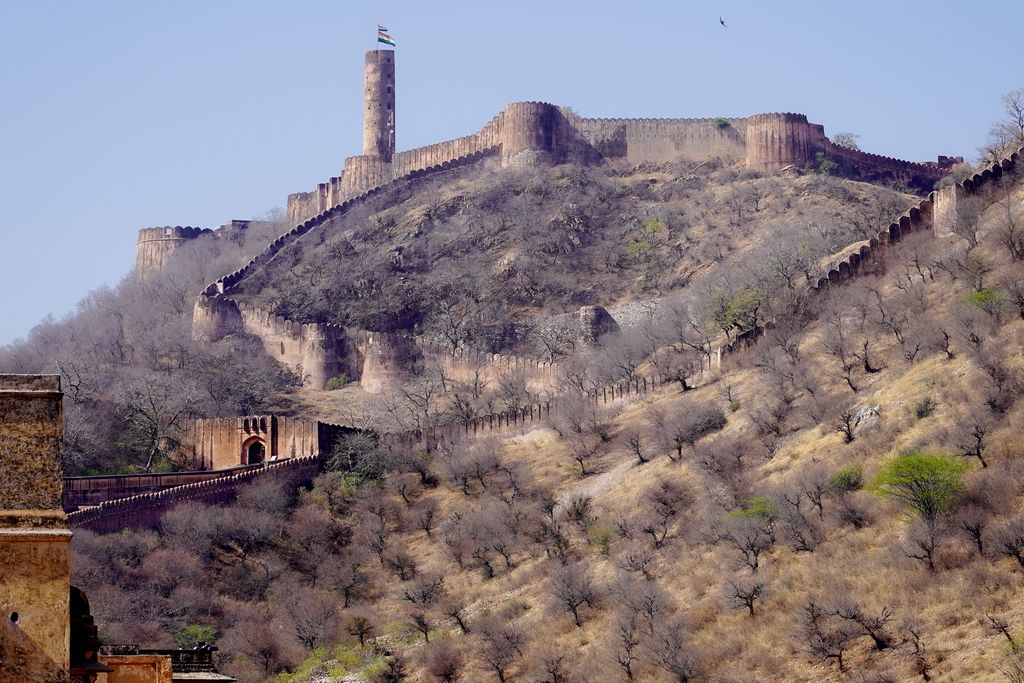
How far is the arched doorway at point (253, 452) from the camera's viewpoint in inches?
2564

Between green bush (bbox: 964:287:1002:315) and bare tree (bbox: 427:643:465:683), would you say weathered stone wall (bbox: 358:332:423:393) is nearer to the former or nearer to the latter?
green bush (bbox: 964:287:1002:315)

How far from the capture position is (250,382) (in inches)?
2891

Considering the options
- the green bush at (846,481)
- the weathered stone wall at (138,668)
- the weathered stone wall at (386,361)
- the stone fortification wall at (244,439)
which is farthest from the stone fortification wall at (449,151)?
the weathered stone wall at (138,668)

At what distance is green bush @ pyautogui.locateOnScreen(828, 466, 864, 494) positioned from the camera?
151 ft

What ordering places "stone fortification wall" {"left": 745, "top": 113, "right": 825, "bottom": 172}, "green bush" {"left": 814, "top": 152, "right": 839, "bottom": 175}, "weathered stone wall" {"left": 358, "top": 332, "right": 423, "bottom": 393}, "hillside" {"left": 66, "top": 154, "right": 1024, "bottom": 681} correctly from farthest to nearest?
1. "stone fortification wall" {"left": 745, "top": 113, "right": 825, "bottom": 172}
2. "green bush" {"left": 814, "top": 152, "right": 839, "bottom": 175}
3. "weathered stone wall" {"left": 358, "top": 332, "right": 423, "bottom": 393}
4. "hillside" {"left": 66, "top": 154, "right": 1024, "bottom": 681}

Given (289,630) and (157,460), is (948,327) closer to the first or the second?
(289,630)

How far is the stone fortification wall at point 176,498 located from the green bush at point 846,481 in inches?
782

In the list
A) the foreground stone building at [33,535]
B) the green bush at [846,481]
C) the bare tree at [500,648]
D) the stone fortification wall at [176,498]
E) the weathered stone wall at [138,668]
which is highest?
the foreground stone building at [33,535]

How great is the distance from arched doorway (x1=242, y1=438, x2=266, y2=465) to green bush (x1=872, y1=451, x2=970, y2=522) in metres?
25.1

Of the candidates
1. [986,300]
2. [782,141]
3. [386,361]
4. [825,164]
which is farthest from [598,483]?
[782,141]

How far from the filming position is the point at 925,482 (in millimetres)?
43562

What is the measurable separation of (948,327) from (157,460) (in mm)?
26135

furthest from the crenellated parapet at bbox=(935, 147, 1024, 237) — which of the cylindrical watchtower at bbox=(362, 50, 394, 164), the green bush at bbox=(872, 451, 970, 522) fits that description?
the cylindrical watchtower at bbox=(362, 50, 394, 164)

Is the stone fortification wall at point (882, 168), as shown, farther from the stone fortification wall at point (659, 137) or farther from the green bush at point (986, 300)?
the green bush at point (986, 300)
